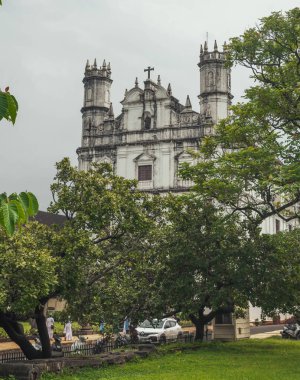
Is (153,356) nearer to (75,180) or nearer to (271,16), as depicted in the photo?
(75,180)

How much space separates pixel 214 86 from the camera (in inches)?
1603

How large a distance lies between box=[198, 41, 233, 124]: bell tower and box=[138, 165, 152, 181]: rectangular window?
5.80m

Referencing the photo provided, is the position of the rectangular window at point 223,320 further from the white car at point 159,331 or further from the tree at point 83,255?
the tree at point 83,255

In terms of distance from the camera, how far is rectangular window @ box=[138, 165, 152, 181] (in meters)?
41.5

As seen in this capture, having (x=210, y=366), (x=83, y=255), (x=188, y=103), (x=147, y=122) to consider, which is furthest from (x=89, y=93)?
(x=210, y=366)

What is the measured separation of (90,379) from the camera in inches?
552

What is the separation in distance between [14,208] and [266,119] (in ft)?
49.4

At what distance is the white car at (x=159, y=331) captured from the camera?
24.7m

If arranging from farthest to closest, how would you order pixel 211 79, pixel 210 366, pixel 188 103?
1. pixel 188 103
2. pixel 211 79
3. pixel 210 366

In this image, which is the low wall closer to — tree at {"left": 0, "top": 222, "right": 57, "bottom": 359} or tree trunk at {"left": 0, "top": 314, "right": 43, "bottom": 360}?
tree trunk at {"left": 0, "top": 314, "right": 43, "bottom": 360}

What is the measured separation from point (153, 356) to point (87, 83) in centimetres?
3114

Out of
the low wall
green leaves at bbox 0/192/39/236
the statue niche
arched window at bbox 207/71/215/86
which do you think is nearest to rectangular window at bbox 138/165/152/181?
the statue niche

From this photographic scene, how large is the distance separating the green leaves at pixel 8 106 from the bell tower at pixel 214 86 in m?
36.8

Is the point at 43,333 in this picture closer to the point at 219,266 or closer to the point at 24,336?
the point at 24,336
